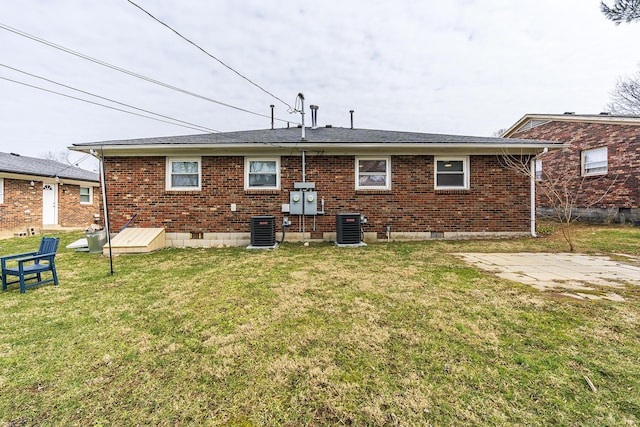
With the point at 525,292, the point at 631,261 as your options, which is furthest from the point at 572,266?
the point at 525,292

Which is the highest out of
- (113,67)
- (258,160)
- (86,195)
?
(113,67)

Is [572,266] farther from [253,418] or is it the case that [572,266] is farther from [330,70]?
[330,70]

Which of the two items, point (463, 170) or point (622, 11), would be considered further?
point (463, 170)

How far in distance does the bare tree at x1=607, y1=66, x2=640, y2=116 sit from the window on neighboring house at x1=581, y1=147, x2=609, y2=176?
11.0 metres

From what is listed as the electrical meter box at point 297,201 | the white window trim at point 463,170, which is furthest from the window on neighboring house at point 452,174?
the electrical meter box at point 297,201

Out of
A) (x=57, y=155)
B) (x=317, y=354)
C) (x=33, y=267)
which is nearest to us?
(x=317, y=354)

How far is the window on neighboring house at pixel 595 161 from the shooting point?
35.9ft

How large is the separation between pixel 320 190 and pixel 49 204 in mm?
15354

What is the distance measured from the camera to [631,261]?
5.23 metres

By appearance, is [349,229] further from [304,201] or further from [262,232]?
[262,232]

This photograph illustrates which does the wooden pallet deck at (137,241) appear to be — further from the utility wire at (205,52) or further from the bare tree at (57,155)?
the bare tree at (57,155)

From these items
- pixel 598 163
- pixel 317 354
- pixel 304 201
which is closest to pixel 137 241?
pixel 304 201

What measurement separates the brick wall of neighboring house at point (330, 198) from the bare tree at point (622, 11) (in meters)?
4.76

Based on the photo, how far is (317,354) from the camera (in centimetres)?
221
